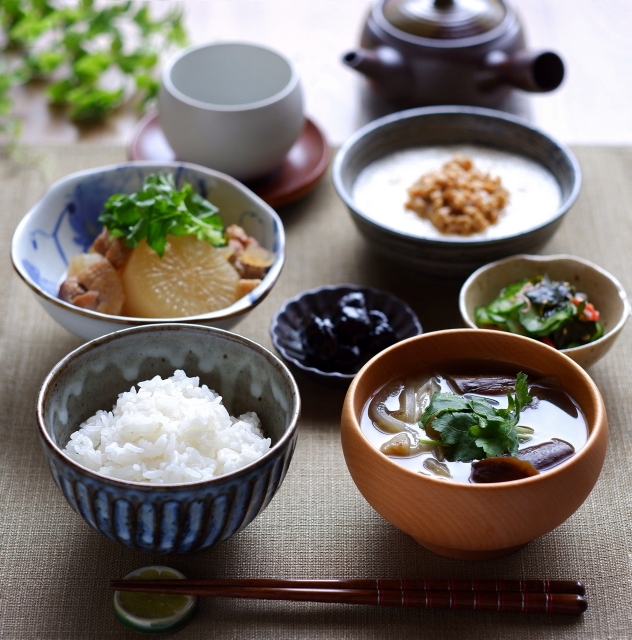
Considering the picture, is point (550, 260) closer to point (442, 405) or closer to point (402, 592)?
point (442, 405)

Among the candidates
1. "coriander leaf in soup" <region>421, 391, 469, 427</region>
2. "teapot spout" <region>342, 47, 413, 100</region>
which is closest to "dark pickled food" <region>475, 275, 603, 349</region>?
"coriander leaf in soup" <region>421, 391, 469, 427</region>

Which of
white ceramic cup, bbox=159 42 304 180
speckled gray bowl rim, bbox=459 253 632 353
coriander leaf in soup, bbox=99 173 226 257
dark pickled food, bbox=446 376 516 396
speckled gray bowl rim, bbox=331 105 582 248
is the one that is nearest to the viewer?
dark pickled food, bbox=446 376 516 396

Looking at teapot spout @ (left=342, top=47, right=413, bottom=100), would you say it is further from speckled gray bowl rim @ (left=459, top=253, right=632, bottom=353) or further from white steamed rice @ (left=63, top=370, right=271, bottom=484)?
white steamed rice @ (left=63, top=370, right=271, bottom=484)

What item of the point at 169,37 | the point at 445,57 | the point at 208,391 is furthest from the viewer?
the point at 169,37

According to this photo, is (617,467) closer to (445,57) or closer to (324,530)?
(324,530)

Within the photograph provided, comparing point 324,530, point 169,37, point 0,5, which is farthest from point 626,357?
point 0,5

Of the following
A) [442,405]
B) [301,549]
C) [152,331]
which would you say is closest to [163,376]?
[152,331]
